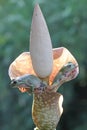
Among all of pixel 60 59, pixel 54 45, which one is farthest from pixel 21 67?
pixel 54 45

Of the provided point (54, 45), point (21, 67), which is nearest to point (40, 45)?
point (21, 67)

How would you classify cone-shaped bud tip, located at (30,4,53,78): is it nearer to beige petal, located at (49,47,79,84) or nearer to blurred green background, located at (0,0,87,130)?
beige petal, located at (49,47,79,84)

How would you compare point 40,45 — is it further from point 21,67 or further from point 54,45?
→ point 54,45

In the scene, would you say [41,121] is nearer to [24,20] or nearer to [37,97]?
[37,97]

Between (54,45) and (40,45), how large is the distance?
1.74 metres

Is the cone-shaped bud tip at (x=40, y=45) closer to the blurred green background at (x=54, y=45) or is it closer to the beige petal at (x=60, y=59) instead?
the beige petal at (x=60, y=59)

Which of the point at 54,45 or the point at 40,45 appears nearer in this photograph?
the point at 40,45

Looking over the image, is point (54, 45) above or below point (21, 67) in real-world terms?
below

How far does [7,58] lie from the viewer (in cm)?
255

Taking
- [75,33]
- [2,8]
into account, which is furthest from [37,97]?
[2,8]

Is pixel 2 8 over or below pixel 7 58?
over

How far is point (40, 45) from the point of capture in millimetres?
756

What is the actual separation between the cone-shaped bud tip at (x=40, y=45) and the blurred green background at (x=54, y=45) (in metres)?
1.69

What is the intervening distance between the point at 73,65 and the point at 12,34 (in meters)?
1.81
